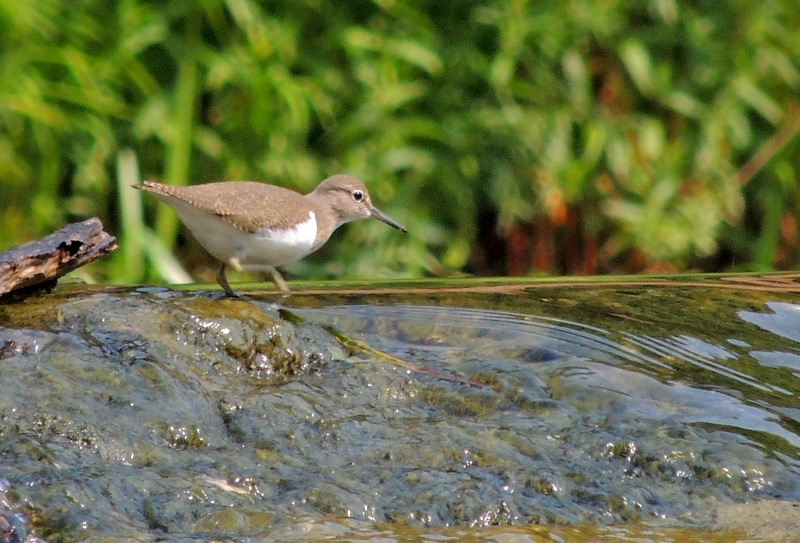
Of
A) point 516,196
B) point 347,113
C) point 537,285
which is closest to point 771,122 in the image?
point 516,196

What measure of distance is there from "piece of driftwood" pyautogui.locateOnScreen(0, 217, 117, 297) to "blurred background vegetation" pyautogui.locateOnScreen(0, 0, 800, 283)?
9.92 feet

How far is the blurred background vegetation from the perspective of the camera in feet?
24.4

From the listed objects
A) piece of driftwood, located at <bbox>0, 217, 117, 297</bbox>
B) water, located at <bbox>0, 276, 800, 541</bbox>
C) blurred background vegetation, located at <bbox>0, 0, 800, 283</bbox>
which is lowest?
water, located at <bbox>0, 276, 800, 541</bbox>

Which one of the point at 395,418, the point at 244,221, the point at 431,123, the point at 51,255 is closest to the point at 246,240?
the point at 244,221

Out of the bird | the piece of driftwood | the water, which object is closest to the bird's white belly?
the bird

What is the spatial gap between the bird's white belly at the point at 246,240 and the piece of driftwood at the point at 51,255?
1.93ft

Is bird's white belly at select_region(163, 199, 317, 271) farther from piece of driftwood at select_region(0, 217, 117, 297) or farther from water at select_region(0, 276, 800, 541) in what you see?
piece of driftwood at select_region(0, 217, 117, 297)

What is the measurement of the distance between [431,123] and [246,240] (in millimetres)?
3241

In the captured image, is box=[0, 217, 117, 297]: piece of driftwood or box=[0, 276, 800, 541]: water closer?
box=[0, 276, 800, 541]: water

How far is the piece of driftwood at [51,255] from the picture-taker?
13.5ft

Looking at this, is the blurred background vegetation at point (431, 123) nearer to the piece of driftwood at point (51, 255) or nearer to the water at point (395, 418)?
the water at point (395, 418)

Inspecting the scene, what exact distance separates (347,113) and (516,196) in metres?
1.30

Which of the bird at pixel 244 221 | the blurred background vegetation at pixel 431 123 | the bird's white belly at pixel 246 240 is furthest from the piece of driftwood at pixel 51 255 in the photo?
the blurred background vegetation at pixel 431 123

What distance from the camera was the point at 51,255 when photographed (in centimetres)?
420
